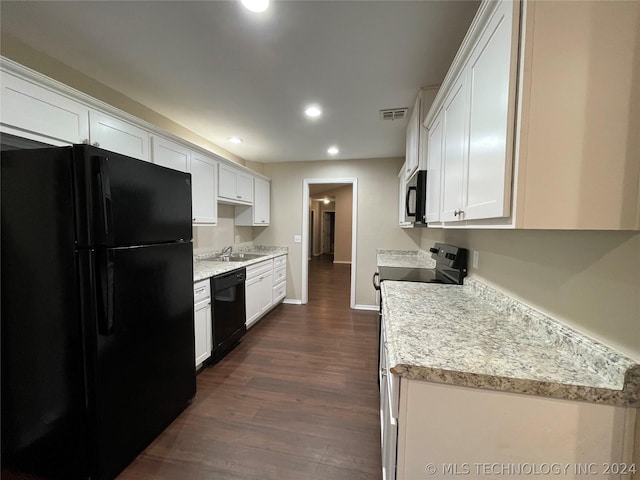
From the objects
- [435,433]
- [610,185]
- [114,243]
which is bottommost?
[435,433]

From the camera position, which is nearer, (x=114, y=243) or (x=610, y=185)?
(x=610, y=185)

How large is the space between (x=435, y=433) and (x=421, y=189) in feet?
5.41

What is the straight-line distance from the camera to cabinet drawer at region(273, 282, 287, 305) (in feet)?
13.2

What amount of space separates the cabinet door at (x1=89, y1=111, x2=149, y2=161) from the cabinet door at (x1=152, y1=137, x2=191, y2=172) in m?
0.09

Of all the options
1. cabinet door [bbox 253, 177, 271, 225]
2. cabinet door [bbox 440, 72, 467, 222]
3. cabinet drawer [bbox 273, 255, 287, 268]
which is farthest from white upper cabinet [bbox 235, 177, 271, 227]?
cabinet door [bbox 440, 72, 467, 222]

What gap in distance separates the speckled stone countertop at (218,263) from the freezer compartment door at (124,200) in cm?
67

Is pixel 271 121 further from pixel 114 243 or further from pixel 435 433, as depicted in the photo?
pixel 435 433

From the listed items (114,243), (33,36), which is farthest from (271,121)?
(114,243)

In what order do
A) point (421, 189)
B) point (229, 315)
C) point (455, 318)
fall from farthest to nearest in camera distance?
point (229, 315)
point (421, 189)
point (455, 318)

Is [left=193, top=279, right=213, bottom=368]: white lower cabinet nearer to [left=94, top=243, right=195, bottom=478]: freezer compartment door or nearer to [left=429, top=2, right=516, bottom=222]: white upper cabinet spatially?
[left=94, top=243, right=195, bottom=478]: freezer compartment door

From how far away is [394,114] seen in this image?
2.45 metres

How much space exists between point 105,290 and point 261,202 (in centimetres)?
306

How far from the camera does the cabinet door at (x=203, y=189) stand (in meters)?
2.63

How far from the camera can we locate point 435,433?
821 mm
